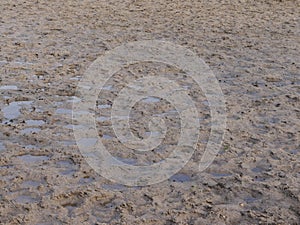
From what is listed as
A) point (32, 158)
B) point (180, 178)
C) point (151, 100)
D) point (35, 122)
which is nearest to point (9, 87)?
point (35, 122)

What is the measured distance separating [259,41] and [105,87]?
4.02 metres

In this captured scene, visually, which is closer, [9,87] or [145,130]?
[145,130]

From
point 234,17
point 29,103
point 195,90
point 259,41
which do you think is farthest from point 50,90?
point 234,17

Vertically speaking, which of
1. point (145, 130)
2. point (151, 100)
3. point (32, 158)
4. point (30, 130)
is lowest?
point (32, 158)

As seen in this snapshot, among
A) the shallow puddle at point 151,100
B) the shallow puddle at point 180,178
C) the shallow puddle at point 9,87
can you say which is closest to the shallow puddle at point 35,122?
the shallow puddle at point 9,87

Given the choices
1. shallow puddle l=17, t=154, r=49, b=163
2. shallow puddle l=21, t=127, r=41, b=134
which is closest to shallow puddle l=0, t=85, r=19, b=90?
shallow puddle l=21, t=127, r=41, b=134

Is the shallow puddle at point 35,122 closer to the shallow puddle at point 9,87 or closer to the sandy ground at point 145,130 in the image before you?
the sandy ground at point 145,130

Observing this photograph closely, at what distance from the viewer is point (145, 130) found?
591cm

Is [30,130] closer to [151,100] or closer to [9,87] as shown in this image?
[9,87]

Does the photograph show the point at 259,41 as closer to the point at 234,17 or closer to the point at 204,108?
the point at 234,17

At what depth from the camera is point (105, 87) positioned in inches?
288

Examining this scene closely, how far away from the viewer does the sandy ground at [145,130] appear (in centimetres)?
433

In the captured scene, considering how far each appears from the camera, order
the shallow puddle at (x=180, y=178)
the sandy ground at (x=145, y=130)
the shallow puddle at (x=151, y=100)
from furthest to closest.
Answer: the shallow puddle at (x=151, y=100), the shallow puddle at (x=180, y=178), the sandy ground at (x=145, y=130)

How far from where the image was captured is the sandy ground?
14.2ft
